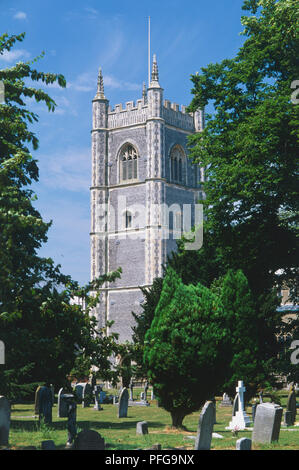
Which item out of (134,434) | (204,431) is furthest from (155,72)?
(204,431)

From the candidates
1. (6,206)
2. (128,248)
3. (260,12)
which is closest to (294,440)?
(6,206)

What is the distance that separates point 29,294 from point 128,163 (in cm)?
5184

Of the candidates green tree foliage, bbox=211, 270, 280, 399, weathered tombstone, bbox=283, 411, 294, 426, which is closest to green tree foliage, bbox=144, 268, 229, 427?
weathered tombstone, bbox=283, 411, 294, 426

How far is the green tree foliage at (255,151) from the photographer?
22984 mm

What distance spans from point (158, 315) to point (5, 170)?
860cm

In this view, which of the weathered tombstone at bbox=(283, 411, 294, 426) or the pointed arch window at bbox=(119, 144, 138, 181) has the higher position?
the pointed arch window at bbox=(119, 144, 138, 181)

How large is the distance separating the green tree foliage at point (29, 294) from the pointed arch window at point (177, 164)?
148 ft

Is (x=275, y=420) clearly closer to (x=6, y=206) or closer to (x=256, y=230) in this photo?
(x=6, y=206)

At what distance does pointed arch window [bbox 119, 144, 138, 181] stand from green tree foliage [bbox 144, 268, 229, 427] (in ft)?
149

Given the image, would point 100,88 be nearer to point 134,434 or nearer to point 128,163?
point 128,163

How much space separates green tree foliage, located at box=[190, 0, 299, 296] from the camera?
22984mm

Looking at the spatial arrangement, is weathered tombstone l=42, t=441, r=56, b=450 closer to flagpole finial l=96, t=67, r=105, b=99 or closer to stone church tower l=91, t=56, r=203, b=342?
stone church tower l=91, t=56, r=203, b=342

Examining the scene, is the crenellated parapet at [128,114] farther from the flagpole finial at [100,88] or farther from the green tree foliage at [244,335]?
the green tree foliage at [244,335]

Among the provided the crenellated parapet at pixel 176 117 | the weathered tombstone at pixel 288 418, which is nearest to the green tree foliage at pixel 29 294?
the weathered tombstone at pixel 288 418
